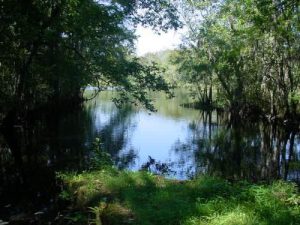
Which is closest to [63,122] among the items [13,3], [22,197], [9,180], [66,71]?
[66,71]

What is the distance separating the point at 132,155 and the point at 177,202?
10.3 metres

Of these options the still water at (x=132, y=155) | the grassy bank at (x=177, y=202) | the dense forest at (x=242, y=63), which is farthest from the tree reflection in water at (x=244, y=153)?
the grassy bank at (x=177, y=202)

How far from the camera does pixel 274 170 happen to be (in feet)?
45.4

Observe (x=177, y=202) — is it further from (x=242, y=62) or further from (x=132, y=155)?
Answer: (x=242, y=62)

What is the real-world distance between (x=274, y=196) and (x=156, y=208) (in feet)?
6.66

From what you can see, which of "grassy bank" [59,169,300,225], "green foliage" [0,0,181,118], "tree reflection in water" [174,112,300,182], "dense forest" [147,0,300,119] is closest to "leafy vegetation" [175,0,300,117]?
"dense forest" [147,0,300,119]

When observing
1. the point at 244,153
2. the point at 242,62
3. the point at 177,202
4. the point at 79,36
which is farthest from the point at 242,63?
the point at 177,202

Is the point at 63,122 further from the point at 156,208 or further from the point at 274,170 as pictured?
the point at 156,208

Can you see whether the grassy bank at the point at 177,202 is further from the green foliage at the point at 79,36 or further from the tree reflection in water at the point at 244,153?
the green foliage at the point at 79,36

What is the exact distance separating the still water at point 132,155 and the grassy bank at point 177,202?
144cm

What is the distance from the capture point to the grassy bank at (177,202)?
574 cm

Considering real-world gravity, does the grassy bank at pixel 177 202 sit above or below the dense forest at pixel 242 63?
below

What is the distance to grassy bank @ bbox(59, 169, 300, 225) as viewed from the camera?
574 centimetres

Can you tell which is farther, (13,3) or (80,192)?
(13,3)
